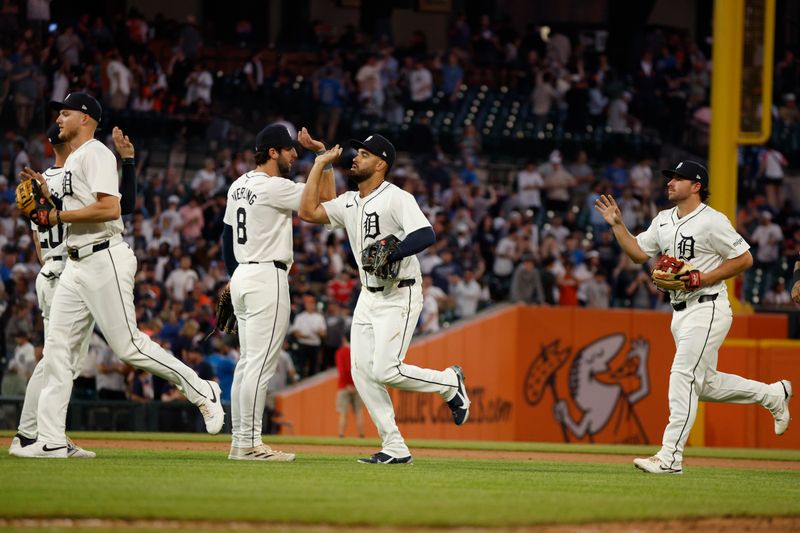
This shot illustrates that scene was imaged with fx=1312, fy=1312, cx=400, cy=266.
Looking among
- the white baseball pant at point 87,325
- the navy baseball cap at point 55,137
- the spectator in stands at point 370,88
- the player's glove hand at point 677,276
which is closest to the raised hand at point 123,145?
the navy baseball cap at point 55,137

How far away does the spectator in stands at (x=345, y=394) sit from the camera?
52.1 ft

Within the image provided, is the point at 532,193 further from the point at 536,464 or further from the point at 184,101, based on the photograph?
the point at 536,464

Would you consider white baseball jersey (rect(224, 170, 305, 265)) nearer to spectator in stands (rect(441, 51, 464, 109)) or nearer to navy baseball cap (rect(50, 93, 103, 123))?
navy baseball cap (rect(50, 93, 103, 123))

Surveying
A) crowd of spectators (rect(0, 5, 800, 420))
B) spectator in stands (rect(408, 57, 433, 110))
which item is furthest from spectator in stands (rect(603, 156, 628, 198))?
spectator in stands (rect(408, 57, 433, 110))

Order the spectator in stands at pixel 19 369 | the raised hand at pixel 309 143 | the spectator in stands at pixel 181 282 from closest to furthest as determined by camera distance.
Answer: the raised hand at pixel 309 143 → the spectator in stands at pixel 19 369 → the spectator in stands at pixel 181 282

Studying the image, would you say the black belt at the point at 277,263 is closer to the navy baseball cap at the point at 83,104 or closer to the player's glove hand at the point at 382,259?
the player's glove hand at the point at 382,259

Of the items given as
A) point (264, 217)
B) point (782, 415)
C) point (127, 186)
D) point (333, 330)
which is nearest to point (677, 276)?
point (782, 415)

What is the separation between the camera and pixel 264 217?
7953mm

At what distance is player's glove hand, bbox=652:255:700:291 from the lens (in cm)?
816

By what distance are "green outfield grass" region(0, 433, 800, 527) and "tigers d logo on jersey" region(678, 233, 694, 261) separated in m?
1.39

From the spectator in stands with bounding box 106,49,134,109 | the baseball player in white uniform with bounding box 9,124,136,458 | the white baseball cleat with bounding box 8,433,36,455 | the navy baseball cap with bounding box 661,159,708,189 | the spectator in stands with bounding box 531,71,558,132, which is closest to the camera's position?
the baseball player in white uniform with bounding box 9,124,136,458

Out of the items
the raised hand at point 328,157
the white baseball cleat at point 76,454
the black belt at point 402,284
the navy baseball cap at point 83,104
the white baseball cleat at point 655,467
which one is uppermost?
the navy baseball cap at point 83,104

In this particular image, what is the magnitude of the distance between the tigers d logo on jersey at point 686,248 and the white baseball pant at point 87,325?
3210mm

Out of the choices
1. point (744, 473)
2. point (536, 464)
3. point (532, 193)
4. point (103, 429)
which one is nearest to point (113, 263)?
point (536, 464)
